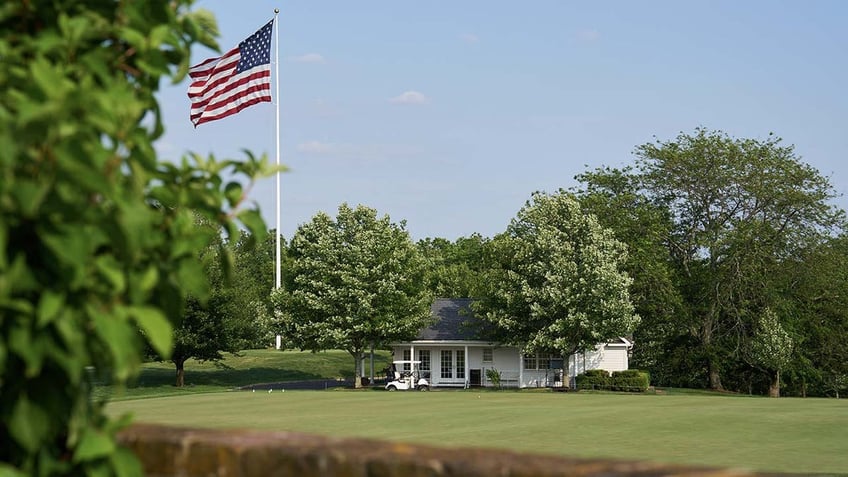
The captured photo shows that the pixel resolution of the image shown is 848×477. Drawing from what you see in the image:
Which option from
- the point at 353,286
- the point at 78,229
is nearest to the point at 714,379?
the point at 353,286

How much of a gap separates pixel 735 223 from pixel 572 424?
41.9 m

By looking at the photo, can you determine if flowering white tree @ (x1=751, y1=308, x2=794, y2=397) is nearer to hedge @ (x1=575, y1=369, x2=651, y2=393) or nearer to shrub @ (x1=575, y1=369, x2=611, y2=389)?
hedge @ (x1=575, y1=369, x2=651, y2=393)

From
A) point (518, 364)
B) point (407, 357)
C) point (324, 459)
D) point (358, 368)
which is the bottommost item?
point (358, 368)

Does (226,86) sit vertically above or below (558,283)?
above

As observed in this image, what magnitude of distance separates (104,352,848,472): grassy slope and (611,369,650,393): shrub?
13800 millimetres

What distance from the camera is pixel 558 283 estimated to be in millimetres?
56031

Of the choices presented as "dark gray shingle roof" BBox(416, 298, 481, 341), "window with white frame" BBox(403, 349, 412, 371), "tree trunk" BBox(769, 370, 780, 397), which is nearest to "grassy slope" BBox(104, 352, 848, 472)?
"window with white frame" BBox(403, 349, 412, 371)

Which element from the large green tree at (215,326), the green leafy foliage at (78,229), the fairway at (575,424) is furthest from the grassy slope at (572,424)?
the green leafy foliage at (78,229)

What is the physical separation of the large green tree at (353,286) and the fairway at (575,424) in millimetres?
16137

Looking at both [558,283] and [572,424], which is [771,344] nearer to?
[558,283]

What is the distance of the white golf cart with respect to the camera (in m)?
56.0

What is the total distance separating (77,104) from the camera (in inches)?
119

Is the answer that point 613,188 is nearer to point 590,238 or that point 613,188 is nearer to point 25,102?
point 590,238

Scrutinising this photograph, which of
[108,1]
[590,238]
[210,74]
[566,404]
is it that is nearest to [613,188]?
[590,238]
